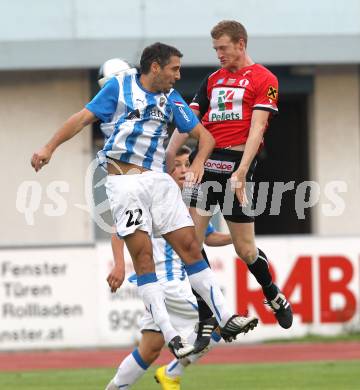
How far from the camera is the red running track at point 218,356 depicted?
15.5 meters

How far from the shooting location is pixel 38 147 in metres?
21.0

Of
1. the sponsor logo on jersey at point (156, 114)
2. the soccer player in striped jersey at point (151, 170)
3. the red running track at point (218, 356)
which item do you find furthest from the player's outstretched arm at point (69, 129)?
the red running track at point (218, 356)

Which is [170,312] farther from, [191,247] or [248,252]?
[191,247]

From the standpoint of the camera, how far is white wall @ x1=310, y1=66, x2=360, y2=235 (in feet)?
70.8

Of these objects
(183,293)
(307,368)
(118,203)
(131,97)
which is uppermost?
(131,97)

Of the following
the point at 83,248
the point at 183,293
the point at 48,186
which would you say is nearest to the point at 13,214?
the point at 48,186

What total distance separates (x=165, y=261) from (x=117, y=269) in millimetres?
1309

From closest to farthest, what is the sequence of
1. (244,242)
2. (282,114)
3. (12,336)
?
(244,242), (12,336), (282,114)

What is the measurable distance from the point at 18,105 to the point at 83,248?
4718mm

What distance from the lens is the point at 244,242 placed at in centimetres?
1055

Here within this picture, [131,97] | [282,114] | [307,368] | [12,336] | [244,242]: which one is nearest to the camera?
[131,97]

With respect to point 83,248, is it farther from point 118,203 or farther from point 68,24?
point 118,203

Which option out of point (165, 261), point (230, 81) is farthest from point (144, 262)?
point (165, 261)

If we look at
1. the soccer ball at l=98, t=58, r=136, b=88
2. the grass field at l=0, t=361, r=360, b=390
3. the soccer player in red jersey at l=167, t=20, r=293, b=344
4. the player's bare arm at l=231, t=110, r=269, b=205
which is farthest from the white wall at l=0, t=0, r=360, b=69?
the player's bare arm at l=231, t=110, r=269, b=205
